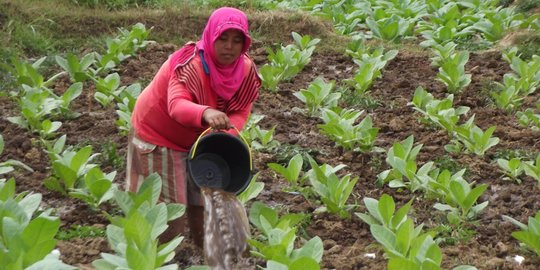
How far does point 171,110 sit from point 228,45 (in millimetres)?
377

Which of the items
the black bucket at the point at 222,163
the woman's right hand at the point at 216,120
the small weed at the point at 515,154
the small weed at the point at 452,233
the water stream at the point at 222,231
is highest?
the woman's right hand at the point at 216,120

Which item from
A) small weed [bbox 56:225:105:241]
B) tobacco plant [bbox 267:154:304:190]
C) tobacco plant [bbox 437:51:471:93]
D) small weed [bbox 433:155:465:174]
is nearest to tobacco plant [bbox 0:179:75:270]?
small weed [bbox 56:225:105:241]

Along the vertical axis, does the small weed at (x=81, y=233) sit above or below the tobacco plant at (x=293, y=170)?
above

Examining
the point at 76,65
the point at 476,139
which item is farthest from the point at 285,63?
the point at 476,139

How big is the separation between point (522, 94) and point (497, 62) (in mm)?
1117

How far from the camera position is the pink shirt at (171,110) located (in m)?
4.32

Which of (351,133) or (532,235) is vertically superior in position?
(532,235)

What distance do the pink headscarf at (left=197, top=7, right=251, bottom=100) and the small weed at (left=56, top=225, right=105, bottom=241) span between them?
955 mm

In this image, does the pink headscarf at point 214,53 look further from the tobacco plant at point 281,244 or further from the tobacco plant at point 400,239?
the tobacco plant at point 400,239

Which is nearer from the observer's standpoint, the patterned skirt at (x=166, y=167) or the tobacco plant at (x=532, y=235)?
the tobacco plant at (x=532, y=235)

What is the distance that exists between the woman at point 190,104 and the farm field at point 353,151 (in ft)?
0.94

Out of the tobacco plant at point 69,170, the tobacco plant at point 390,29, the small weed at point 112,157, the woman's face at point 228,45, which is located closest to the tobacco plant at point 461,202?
the woman's face at point 228,45

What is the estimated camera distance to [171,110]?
14.0ft

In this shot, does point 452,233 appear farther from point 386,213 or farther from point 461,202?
point 386,213
